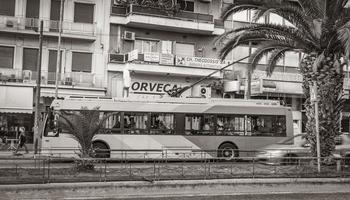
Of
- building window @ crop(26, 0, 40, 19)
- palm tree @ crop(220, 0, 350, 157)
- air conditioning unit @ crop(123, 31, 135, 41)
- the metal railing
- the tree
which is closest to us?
the metal railing

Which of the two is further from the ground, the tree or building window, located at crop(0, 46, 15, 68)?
building window, located at crop(0, 46, 15, 68)

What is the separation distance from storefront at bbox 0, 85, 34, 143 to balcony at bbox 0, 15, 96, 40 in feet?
12.9

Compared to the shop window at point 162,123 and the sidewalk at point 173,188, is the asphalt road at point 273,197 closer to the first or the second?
the sidewalk at point 173,188

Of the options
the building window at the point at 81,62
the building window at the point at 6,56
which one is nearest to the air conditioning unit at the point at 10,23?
the building window at the point at 6,56

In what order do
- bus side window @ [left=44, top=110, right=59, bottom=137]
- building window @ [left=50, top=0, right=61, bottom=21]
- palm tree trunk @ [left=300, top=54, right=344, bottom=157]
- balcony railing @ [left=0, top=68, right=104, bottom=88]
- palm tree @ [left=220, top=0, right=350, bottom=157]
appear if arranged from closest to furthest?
palm tree @ [left=220, top=0, right=350, bottom=157] < palm tree trunk @ [left=300, top=54, right=344, bottom=157] < bus side window @ [left=44, top=110, right=59, bottom=137] < balcony railing @ [left=0, top=68, right=104, bottom=88] < building window @ [left=50, top=0, right=61, bottom=21]

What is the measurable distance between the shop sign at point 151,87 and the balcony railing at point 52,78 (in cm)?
237

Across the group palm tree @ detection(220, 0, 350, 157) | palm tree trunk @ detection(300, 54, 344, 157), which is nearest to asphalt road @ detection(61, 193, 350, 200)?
palm tree trunk @ detection(300, 54, 344, 157)

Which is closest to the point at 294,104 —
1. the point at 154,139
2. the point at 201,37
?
the point at 201,37

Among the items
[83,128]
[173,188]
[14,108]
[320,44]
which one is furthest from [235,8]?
[14,108]

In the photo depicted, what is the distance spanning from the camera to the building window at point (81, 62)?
116 ft

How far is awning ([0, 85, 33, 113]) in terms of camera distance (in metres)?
32.0

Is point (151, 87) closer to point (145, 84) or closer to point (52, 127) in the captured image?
point (145, 84)

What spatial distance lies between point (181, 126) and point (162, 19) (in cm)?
1321

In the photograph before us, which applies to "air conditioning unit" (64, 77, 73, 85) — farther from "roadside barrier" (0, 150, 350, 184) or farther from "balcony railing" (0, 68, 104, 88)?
"roadside barrier" (0, 150, 350, 184)
